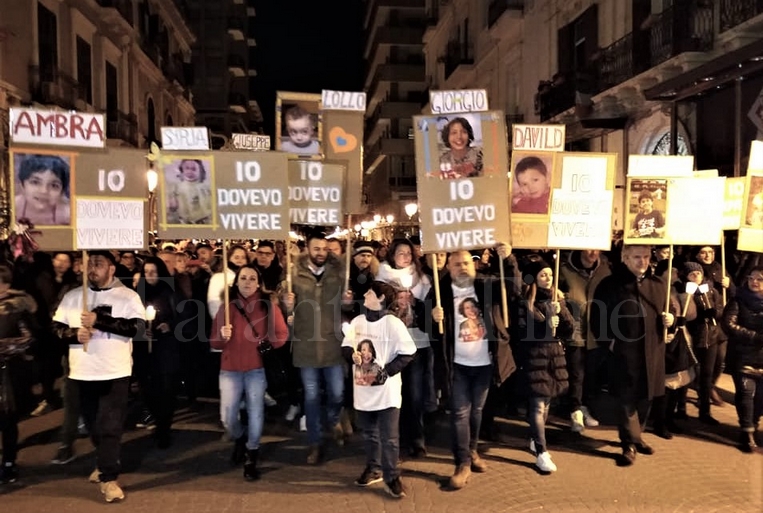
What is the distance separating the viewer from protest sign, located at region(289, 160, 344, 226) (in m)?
7.14

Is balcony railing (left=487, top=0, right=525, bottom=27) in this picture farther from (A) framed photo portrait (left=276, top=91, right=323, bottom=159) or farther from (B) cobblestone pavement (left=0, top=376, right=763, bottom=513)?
(B) cobblestone pavement (left=0, top=376, right=763, bottom=513)

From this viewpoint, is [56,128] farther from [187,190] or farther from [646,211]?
[646,211]

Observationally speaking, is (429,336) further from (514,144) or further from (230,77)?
(230,77)

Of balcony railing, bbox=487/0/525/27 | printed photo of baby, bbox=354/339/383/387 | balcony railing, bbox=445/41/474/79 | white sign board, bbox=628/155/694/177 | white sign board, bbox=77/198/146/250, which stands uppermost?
balcony railing, bbox=445/41/474/79

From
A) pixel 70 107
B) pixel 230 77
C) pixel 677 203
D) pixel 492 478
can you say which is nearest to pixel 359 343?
pixel 492 478

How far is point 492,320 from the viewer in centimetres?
599

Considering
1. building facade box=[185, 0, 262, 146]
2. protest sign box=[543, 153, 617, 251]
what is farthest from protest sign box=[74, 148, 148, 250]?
building facade box=[185, 0, 262, 146]

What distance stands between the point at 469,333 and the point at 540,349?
31.3 inches

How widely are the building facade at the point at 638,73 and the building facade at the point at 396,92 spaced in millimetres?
24087

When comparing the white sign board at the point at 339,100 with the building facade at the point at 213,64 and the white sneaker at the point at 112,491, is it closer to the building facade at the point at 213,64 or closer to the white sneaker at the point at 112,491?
the white sneaker at the point at 112,491

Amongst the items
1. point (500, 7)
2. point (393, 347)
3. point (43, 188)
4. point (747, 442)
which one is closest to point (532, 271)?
point (393, 347)

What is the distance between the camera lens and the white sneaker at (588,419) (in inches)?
294

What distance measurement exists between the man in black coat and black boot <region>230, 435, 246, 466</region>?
3.52m

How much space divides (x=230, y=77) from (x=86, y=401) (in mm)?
58312
